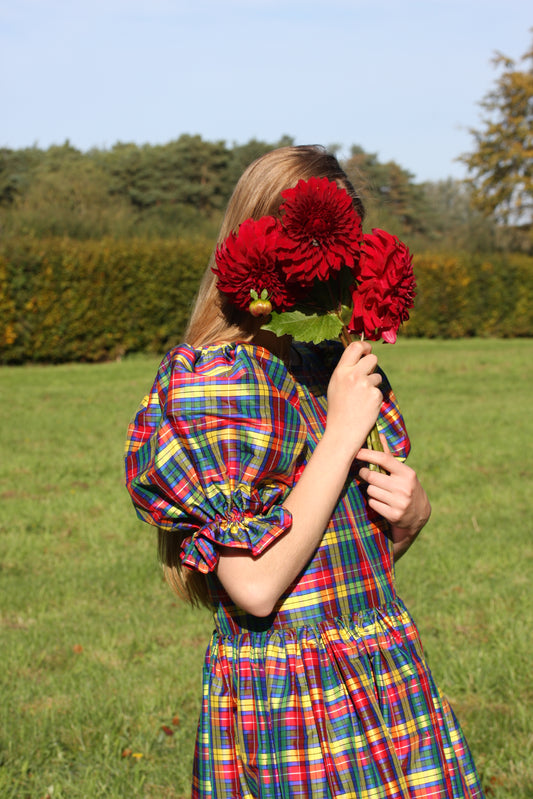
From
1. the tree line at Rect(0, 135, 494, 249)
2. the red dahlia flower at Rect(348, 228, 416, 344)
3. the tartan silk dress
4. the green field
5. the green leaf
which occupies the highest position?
the tree line at Rect(0, 135, 494, 249)

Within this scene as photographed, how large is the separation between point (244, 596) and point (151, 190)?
113 feet

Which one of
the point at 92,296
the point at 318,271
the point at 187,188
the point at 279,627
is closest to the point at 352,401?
the point at 318,271

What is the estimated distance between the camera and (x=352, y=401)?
1450mm

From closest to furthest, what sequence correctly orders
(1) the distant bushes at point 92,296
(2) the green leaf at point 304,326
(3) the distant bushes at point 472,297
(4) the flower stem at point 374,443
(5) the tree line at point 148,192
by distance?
(2) the green leaf at point 304,326, (4) the flower stem at point 374,443, (1) the distant bushes at point 92,296, (3) the distant bushes at point 472,297, (5) the tree line at point 148,192

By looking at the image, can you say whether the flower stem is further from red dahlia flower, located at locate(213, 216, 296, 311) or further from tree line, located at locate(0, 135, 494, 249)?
tree line, located at locate(0, 135, 494, 249)

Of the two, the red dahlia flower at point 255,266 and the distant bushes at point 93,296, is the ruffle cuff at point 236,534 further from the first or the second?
the distant bushes at point 93,296

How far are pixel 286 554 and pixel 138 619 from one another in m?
2.92

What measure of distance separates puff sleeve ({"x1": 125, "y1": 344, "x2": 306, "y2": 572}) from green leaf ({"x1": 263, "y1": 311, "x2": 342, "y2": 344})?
83 mm

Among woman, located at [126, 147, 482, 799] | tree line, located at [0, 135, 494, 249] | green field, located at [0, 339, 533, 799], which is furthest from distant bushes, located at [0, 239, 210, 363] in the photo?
woman, located at [126, 147, 482, 799]

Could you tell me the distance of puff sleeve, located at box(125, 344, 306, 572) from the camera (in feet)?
4.46

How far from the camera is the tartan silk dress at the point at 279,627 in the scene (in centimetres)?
137

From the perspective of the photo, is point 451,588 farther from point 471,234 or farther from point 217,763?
point 471,234

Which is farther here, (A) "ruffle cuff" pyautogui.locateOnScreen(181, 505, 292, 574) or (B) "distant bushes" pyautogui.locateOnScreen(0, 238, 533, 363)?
(B) "distant bushes" pyautogui.locateOnScreen(0, 238, 533, 363)

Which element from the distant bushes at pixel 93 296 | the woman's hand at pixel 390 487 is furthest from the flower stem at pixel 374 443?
the distant bushes at pixel 93 296
